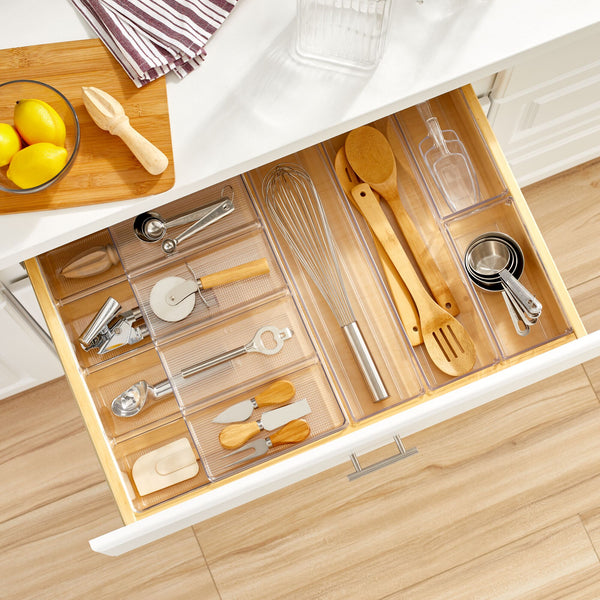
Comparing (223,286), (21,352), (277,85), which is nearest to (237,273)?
(223,286)

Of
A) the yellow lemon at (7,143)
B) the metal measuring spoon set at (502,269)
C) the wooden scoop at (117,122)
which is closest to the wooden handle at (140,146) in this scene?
the wooden scoop at (117,122)

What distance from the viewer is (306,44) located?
77 centimetres

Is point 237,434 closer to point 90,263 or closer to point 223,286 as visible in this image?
point 223,286

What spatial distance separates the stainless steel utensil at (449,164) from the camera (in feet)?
2.96

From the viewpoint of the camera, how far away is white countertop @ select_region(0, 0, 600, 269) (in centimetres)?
76

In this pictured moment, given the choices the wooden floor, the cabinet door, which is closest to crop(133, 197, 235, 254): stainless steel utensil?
the cabinet door

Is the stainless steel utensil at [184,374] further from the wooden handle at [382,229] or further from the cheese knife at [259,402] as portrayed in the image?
the wooden handle at [382,229]

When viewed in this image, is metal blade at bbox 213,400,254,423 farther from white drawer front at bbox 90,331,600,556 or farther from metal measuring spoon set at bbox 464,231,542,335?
metal measuring spoon set at bbox 464,231,542,335

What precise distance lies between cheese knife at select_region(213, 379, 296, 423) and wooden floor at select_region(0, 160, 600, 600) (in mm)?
614

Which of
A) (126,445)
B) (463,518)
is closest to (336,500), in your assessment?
(463,518)

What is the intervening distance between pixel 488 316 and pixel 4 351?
0.81 meters

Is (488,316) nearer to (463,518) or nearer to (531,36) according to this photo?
(531,36)

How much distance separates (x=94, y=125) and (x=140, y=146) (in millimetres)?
93

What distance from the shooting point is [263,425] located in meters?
0.86
